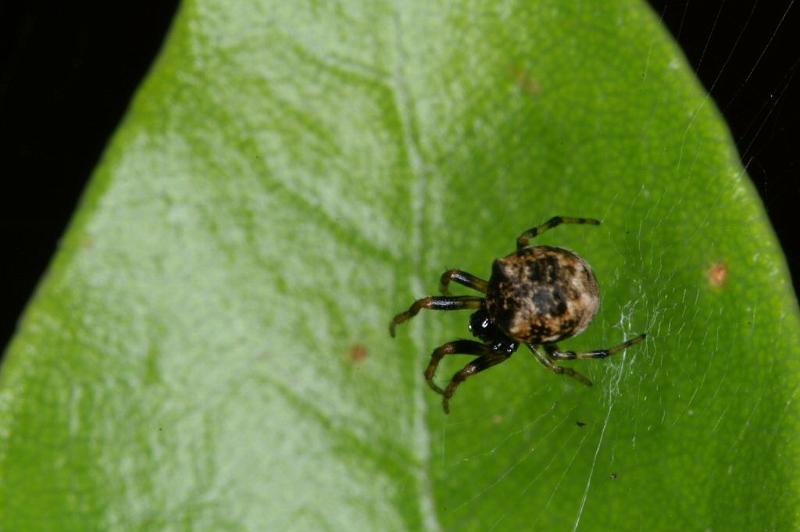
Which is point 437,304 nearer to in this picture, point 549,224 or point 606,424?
point 549,224

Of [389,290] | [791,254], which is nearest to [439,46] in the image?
[389,290]

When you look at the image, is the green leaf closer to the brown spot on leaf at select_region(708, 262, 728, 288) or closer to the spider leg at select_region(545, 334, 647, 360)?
the brown spot on leaf at select_region(708, 262, 728, 288)

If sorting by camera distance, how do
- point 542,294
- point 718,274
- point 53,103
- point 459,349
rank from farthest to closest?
1. point 53,103
2. point 542,294
3. point 459,349
4. point 718,274

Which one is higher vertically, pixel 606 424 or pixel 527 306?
pixel 606 424

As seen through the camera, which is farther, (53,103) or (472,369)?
(53,103)

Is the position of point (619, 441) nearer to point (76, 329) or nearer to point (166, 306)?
point (166, 306)

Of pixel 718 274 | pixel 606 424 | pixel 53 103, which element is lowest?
pixel 53 103

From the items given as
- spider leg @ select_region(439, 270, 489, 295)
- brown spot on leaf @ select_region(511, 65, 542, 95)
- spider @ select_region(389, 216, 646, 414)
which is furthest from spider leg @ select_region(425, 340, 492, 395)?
brown spot on leaf @ select_region(511, 65, 542, 95)

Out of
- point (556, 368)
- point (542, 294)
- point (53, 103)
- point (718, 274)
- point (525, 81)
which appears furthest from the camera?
point (53, 103)

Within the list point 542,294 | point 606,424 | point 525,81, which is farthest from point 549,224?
point 542,294
